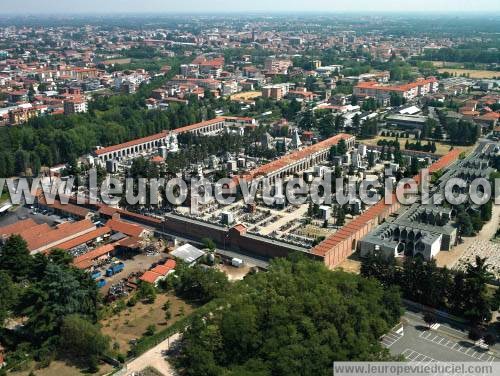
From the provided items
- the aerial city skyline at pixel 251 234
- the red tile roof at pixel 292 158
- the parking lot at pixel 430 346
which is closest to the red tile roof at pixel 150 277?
the aerial city skyline at pixel 251 234

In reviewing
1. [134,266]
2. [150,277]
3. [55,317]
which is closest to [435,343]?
[150,277]

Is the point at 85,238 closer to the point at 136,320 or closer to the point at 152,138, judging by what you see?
the point at 136,320

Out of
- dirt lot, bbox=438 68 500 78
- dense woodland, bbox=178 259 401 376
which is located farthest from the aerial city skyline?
dirt lot, bbox=438 68 500 78

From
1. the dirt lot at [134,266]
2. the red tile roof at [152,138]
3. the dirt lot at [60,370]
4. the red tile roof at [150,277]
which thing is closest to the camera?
Answer: the dirt lot at [60,370]

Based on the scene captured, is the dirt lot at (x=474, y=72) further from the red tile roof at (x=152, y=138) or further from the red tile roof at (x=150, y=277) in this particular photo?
the red tile roof at (x=150, y=277)

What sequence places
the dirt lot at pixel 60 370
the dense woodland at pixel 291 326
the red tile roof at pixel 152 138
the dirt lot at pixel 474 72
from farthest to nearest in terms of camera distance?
the dirt lot at pixel 474 72 → the red tile roof at pixel 152 138 → the dirt lot at pixel 60 370 → the dense woodland at pixel 291 326

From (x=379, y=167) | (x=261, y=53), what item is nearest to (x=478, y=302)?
(x=379, y=167)
